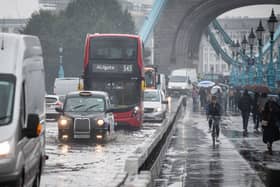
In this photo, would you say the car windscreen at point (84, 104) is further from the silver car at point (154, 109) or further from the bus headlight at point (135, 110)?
the silver car at point (154, 109)

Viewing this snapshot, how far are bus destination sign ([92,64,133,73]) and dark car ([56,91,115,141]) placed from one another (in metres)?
6.68

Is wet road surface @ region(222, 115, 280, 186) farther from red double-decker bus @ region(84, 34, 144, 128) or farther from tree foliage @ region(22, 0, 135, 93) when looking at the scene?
tree foliage @ region(22, 0, 135, 93)

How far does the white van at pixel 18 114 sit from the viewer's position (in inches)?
428

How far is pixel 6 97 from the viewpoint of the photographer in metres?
11.6

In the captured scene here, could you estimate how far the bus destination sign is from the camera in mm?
35500

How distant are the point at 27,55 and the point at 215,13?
102063 millimetres

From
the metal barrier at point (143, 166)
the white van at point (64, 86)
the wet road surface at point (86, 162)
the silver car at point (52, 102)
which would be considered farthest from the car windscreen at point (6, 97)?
the white van at point (64, 86)

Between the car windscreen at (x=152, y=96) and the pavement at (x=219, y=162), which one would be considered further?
the car windscreen at (x=152, y=96)

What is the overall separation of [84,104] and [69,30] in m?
70.7

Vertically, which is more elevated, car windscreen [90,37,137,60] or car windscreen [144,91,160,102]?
car windscreen [90,37,137,60]

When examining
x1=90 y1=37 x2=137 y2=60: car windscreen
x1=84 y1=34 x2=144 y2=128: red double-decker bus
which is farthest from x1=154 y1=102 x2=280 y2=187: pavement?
x1=90 y1=37 x2=137 y2=60: car windscreen

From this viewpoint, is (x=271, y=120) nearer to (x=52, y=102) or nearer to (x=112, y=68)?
(x=112, y=68)

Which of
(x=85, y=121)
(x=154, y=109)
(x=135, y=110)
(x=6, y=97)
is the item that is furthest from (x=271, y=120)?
(x=154, y=109)

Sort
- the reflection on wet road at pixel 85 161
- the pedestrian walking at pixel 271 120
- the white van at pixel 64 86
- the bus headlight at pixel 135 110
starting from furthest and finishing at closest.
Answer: the white van at pixel 64 86 → the bus headlight at pixel 135 110 → the pedestrian walking at pixel 271 120 → the reflection on wet road at pixel 85 161
